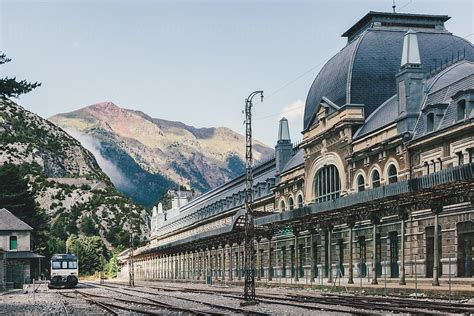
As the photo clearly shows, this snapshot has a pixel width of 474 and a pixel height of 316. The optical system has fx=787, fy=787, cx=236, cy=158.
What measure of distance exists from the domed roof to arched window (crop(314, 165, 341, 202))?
486cm

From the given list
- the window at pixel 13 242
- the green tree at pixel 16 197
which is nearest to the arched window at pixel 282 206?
the window at pixel 13 242

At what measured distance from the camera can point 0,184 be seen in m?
98.1

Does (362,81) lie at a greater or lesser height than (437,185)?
greater

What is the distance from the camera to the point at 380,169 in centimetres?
5081

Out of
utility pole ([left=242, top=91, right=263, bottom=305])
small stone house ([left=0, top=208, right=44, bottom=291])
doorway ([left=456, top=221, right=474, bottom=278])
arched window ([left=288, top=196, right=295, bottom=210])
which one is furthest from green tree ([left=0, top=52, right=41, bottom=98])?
small stone house ([left=0, top=208, right=44, bottom=291])

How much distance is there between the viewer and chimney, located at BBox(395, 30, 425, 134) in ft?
156

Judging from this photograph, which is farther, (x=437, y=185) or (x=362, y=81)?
(x=362, y=81)

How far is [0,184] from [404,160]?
212ft

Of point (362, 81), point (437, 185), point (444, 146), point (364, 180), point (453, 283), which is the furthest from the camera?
point (362, 81)

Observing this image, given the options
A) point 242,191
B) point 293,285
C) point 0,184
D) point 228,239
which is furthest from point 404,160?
point 0,184

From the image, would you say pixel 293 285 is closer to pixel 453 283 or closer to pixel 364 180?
pixel 364 180

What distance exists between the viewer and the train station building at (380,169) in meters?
40.6

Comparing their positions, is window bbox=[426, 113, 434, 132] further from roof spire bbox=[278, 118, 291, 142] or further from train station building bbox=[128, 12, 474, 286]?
roof spire bbox=[278, 118, 291, 142]

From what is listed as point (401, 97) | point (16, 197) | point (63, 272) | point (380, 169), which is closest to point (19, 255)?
point (63, 272)
